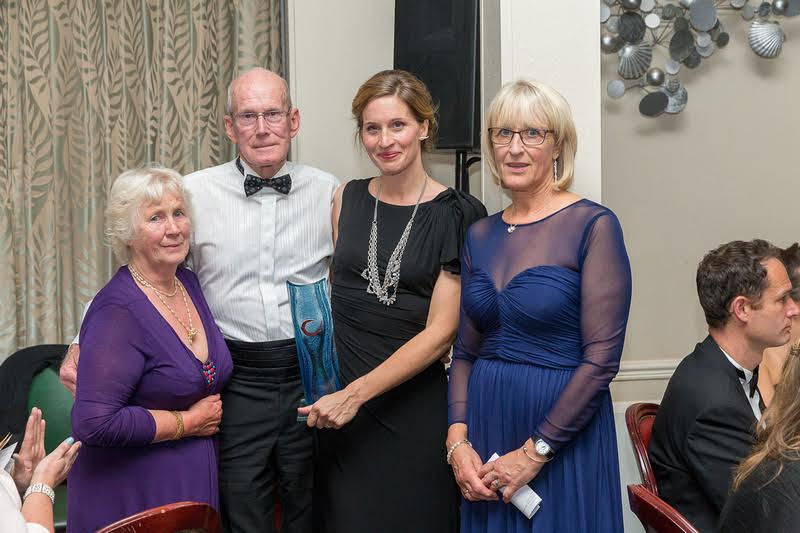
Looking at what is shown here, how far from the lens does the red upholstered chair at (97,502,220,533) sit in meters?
1.48

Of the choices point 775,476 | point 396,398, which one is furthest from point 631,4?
point 775,476

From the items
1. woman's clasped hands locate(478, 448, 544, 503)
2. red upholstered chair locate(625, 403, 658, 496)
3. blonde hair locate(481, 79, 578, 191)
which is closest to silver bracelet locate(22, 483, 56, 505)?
woman's clasped hands locate(478, 448, 544, 503)

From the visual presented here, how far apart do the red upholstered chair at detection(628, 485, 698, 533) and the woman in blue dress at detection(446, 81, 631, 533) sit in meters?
0.27

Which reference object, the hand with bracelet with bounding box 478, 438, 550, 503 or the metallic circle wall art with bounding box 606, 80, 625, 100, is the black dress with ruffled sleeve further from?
the metallic circle wall art with bounding box 606, 80, 625, 100

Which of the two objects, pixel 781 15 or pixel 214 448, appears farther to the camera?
pixel 781 15

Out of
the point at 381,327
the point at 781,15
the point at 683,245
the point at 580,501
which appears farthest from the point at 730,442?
the point at 781,15

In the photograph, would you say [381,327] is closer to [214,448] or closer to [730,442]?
[214,448]

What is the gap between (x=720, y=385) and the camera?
207 centimetres

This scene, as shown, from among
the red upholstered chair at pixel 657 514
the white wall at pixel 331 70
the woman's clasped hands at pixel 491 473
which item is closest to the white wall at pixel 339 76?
the white wall at pixel 331 70

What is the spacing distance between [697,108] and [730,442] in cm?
195

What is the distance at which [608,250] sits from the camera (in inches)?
76.3

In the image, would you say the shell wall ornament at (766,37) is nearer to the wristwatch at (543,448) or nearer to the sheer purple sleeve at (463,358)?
the sheer purple sleeve at (463,358)

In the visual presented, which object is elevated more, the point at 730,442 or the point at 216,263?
the point at 216,263

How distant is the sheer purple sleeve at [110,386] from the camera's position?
199 centimetres
